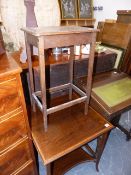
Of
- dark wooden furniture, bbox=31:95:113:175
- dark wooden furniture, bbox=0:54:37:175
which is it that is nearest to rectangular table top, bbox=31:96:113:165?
dark wooden furniture, bbox=31:95:113:175

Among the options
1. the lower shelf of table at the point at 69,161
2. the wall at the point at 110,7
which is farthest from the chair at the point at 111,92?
the wall at the point at 110,7

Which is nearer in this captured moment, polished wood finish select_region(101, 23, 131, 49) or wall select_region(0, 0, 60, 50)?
polished wood finish select_region(101, 23, 131, 49)

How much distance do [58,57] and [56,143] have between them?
2.87ft

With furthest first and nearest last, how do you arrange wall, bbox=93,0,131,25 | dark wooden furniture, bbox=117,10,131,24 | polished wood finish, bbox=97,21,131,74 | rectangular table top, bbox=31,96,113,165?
1. wall, bbox=93,0,131,25
2. dark wooden furniture, bbox=117,10,131,24
3. polished wood finish, bbox=97,21,131,74
4. rectangular table top, bbox=31,96,113,165

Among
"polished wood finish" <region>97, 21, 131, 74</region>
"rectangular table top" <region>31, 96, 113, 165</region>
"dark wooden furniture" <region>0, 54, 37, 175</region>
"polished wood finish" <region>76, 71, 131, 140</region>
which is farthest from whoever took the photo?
"polished wood finish" <region>97, 21, 131, 74</region>

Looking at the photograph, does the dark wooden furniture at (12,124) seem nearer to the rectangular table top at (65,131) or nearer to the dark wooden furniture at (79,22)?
the rectangular table top at (65,131)

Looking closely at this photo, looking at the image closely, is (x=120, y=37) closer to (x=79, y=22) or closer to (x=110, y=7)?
(x=110, y=7)

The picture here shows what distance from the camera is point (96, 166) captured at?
1.45 meters

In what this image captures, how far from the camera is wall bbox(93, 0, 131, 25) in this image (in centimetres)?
253

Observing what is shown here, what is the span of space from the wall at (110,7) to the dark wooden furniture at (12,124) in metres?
2.47

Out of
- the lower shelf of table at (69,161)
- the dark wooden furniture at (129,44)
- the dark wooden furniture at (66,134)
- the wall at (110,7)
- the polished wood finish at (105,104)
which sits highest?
the wall at (110,7)

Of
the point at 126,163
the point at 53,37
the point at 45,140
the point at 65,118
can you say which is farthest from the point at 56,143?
the point at 126,163

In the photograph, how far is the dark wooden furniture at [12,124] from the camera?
2.35 feet

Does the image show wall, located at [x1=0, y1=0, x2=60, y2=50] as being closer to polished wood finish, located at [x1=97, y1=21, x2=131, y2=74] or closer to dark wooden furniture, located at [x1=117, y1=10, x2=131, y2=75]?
polished wood finish, located at [x1=97, y1=21, x2=131, y2=74]
